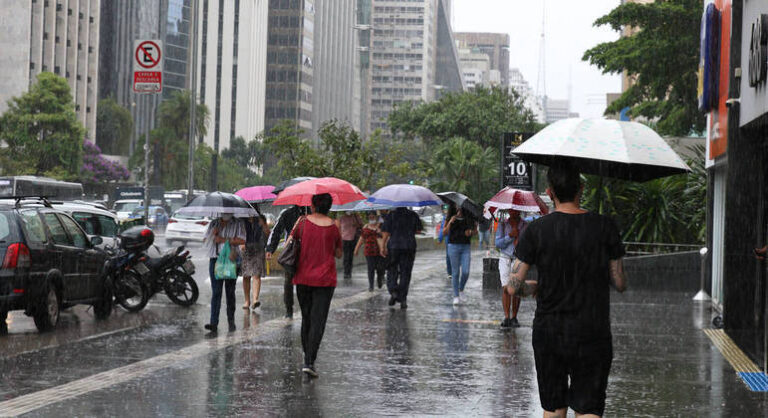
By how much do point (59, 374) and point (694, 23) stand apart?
94.5 ft

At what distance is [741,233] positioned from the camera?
13.2m

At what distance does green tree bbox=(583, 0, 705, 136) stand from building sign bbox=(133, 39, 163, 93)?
16.9 m

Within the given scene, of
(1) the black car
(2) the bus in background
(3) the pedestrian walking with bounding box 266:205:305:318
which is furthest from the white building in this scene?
(1) the black car

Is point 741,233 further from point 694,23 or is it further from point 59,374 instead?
point 694,23

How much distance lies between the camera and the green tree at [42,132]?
74688 millimetres

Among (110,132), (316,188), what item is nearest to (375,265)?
(316,188)

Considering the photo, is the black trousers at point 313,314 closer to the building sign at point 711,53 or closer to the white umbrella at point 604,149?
the white umbrella at point 604,149

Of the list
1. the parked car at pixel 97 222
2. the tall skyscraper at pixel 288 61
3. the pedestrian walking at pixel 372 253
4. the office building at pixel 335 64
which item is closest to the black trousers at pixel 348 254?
the pedestrian walking at pixel 372 253

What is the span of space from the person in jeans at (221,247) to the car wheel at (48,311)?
74.4 inches

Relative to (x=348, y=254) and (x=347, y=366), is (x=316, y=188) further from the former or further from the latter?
(x=348, y=254)

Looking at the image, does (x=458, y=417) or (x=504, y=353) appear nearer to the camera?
(x=458, y=417)

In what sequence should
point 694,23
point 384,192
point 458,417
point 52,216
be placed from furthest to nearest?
point 694,23, point 384,192, point 52,216, point 458,417

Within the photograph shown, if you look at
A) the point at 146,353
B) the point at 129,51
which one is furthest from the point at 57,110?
the point at 146,353

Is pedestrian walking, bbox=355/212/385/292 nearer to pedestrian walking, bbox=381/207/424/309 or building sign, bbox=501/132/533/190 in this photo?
building sign, bbox=501/132/533/190
